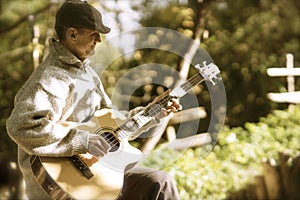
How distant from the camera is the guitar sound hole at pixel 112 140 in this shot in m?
2.19

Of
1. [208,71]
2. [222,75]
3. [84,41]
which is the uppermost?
[84,41]

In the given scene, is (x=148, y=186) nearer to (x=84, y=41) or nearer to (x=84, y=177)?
(x=84, y=177)

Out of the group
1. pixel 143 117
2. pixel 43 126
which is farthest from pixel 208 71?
pixel 43 126

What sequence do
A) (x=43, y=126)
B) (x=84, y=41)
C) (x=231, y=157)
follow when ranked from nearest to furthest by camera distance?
1. (x=43, y=126)
2. (x=84, y=41)
3. (x=231, y=157)

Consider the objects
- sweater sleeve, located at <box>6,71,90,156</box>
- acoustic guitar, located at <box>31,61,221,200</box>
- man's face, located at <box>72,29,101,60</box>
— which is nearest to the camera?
sweater sleeve, located at <box>6,71,90,156</box>

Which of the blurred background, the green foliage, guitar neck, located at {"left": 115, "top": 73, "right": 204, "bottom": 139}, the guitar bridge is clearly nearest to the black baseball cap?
guitar neck, located at {"left": 115, "top": 73, "right": 204, "bottom": 139}

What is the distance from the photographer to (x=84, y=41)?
7.03 ft

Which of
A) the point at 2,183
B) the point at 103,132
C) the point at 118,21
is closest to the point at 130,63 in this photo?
the point at 118,21

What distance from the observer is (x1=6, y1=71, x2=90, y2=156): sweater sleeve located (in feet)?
6.30

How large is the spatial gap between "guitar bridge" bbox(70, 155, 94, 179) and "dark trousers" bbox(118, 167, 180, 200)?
0.64ft

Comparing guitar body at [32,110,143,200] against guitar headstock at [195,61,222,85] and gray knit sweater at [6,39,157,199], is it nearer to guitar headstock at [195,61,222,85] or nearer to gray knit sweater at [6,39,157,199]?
gray knit sweater at [6,39,157,199]

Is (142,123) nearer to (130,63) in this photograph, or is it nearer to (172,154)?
(172,154)

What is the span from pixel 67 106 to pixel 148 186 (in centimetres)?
46

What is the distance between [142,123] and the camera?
2.22 meters
